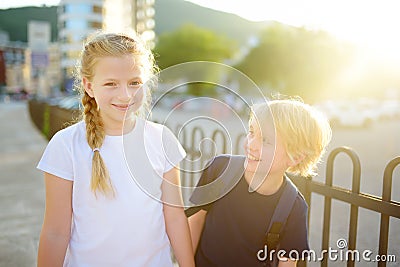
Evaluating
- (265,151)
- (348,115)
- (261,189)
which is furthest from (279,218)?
(348,115)

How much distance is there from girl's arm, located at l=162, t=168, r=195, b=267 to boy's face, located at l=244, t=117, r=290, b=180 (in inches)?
12.8

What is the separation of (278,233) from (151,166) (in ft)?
1.93

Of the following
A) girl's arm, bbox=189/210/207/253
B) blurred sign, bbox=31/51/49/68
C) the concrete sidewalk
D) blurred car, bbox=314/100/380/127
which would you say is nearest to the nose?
girl's arm, bbox=189/210/207/253

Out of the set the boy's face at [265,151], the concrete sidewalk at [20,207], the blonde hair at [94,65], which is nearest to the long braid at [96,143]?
the blonde hair at [94,65]

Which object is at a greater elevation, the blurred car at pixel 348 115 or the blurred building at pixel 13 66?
the blurred building at pixel 13 66

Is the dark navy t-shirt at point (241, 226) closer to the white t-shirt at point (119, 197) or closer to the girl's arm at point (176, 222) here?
the girl's arm at point (176, 222)

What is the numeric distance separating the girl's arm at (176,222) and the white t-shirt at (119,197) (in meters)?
0.03

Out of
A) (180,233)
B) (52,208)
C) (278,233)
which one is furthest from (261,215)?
(52,208)

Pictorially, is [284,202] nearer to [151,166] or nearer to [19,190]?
[151,166]

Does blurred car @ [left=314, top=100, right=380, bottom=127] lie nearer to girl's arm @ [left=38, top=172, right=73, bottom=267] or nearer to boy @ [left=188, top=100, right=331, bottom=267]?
boy @ [left=188, top=100, right=331, bottom=267]

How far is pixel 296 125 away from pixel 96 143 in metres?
0.80

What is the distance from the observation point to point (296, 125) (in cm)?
184

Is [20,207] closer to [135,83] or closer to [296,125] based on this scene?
[135,83]

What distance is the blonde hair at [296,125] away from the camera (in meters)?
1.85
